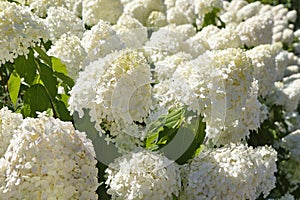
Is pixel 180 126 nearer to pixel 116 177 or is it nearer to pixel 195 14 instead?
pixel 116 177

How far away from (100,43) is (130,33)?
0.60m

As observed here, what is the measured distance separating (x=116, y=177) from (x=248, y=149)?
457 millimetres

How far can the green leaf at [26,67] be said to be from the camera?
73.5 inches

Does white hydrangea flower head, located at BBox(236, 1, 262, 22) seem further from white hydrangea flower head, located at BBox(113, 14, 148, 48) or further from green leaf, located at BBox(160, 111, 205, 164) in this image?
green leaf, located at BBox(160, 111, 205, 164)

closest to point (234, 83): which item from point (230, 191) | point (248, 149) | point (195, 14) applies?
point (248, 149)

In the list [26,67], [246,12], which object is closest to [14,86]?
[26,67]

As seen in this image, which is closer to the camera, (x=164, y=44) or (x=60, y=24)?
(x=60, y=24)

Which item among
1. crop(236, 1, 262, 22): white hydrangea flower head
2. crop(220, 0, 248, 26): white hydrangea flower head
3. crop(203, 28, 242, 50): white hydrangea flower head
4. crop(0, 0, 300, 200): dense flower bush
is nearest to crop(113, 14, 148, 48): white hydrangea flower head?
crop(0, 0, 300, 200): dense flower bush

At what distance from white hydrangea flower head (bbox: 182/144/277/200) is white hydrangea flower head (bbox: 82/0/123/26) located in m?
1.38

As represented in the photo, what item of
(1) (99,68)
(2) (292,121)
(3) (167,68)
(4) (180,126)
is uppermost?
(1) (99,68)

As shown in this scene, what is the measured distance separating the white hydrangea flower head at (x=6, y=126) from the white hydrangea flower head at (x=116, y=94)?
0.55 feet

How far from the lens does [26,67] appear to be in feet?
6.17

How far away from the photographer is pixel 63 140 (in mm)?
1339

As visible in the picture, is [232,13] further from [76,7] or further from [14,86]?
[14,86]
